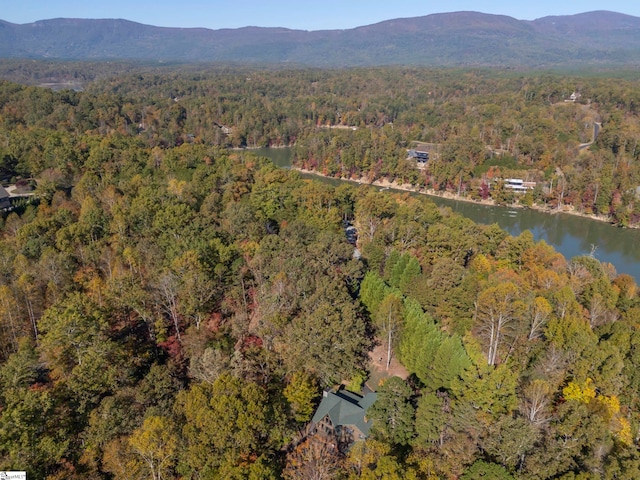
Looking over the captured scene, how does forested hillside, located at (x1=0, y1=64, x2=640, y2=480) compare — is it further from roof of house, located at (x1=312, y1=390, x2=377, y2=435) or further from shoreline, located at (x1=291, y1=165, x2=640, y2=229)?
shoreline, located at (x1=291, y1=165, x2=640, y2=229)

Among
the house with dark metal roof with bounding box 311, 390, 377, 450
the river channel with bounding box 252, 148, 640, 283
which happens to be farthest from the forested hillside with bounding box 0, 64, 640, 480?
the river channel with bounding box 252, 148, 640, 283

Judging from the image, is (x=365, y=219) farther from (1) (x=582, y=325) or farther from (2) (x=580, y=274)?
(1) (x=582, y=325)

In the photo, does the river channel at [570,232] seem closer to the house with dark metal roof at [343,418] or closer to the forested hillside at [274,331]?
the forested hillside at [274,331]

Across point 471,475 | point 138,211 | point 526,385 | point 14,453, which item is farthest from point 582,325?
point 138,211

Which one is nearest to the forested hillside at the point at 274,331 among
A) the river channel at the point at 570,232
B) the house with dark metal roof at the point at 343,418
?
the house with dark metal roof at the point at 343,418

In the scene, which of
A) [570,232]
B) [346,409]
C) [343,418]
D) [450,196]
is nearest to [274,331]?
[346,409]

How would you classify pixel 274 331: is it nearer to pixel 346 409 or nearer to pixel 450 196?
pixel 346 409

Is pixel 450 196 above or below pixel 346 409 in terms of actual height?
below
